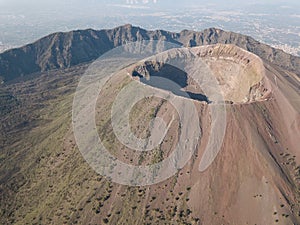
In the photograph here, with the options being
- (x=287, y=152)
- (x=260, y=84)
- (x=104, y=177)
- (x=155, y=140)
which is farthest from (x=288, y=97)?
(x=104, y=177)

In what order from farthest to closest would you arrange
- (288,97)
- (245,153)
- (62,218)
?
(288,97)
(245,153)
(62,218)

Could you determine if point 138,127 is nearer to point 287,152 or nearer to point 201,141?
point 201,141

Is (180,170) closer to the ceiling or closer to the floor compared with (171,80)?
closer to the ceiling

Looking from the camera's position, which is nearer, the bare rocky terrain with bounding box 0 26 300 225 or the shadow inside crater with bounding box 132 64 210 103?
the bare rocky terrain with bounding box 0 26 300 225

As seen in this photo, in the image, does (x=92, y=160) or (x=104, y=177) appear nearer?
(x=104, y=177)

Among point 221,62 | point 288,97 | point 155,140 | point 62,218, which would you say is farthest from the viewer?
point 221,62

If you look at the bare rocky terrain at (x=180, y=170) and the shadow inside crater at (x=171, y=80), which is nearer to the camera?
the bare rocky terrain at (x=180, y=170)

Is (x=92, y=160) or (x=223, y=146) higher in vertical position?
(x=223, y=146)

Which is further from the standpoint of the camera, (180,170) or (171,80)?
(171,80)
